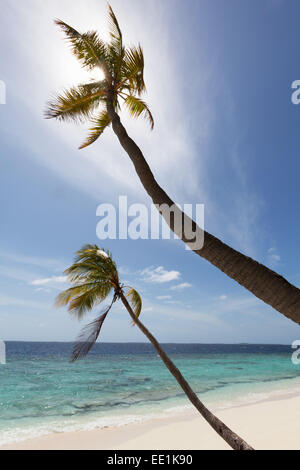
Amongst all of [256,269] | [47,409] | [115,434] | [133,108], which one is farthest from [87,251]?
[47,409]

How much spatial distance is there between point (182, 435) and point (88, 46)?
12277 mm

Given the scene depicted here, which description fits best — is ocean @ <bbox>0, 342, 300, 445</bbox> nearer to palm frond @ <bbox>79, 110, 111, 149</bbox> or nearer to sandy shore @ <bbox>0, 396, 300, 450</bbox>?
sandy shore @ <bbox>0, 396, 300, 450</bbox>

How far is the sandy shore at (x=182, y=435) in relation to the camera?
9.73 m

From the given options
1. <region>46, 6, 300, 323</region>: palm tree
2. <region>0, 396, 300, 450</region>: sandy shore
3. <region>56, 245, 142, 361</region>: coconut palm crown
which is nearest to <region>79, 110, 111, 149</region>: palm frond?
<region>46, 6, 300, 323</region>: palm tree

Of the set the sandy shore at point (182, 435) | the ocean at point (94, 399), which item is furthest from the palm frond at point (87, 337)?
the ocean at point (94, 399)

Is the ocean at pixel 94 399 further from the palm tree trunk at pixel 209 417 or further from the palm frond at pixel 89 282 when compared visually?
the palm tree trunk at pixel 209 417

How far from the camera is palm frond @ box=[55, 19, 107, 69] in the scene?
4914 mm

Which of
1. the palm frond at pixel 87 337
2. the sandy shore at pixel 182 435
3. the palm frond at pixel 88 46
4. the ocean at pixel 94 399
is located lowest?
the ocean at pixel 94 399

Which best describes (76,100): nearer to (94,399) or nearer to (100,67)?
(100,67)

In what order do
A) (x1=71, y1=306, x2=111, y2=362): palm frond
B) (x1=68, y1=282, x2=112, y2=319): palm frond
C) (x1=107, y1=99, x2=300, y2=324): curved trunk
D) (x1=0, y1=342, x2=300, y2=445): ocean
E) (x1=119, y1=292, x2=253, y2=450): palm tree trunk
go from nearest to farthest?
(x1=107, y1=99, x2=300, y2=324): curved trunk
(x1=119, y1=292, x2=253, y2=450): palm tree trunk
(x1=71, y1=306, x2=111, y2=362): palm frond
(x1=68, y1=282, x2=112, y2=319): palm frond
(x1=0, y1=342, x2=300, y2=445): ocean

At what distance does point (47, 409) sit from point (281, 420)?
39.1 feet

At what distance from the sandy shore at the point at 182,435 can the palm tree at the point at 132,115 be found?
8.92 metres

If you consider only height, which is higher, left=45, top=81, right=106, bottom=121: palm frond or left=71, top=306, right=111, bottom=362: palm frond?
left=45, top=81, right=106, bottom=121: palm frond
